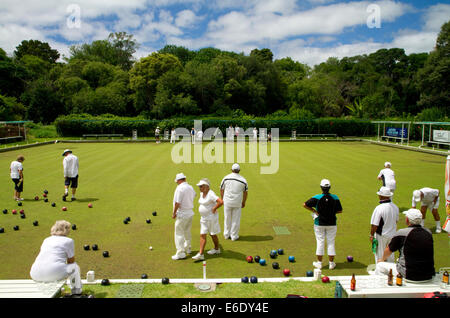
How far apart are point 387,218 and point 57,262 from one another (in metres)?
5.74

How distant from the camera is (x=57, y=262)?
5.27 m

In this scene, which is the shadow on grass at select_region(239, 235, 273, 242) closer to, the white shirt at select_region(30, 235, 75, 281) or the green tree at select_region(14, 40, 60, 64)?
the white shirt at select_region(30, 235, 75, 281)

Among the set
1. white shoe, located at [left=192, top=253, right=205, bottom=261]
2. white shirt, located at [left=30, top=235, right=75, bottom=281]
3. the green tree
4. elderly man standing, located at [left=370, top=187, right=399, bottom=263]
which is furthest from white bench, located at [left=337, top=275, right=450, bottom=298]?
the green tree

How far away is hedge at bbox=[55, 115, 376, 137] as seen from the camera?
42719 mm

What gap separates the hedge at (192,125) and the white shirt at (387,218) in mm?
37572

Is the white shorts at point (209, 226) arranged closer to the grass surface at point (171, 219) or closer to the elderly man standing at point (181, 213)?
the elderly man standing at point (181, 213)

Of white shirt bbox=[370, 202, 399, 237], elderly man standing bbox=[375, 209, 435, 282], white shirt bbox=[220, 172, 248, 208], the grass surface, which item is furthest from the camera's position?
white shirt bbox=[220, 172, 248, 208]

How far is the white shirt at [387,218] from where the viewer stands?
6340 mm

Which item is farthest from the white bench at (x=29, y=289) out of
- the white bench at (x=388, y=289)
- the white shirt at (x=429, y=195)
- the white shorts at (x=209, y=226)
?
the white shirt at (x=429, y=195)

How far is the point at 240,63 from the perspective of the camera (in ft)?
206

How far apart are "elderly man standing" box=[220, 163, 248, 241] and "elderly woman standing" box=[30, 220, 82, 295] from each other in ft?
13.0

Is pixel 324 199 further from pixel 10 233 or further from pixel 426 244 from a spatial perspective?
pixel 10 233
